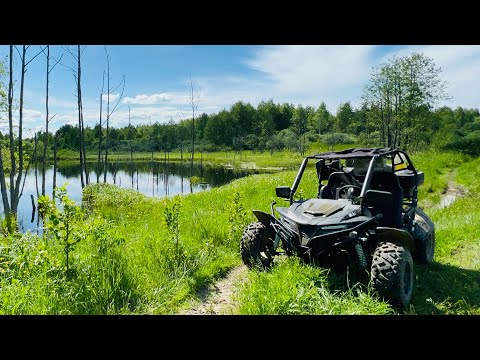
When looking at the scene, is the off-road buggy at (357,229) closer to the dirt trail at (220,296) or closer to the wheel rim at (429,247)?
the wheel rim at (429,247)

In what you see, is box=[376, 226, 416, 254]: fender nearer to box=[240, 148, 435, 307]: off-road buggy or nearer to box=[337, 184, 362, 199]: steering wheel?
box=[240, 148, 435, 307]: off-road buggy

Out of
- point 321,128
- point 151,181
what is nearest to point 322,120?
point 321,128

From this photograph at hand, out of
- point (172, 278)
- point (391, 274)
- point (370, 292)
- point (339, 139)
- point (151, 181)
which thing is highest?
point (339, 139)

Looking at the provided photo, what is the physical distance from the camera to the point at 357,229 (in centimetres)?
434

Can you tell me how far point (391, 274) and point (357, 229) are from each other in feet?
2.10

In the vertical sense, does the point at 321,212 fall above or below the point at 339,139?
below

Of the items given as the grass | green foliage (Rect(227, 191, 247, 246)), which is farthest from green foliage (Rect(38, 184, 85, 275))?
green foliage (Rect(227, 191, 247, 246))

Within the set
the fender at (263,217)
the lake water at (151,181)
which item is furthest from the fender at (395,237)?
the lake water at (151,181)

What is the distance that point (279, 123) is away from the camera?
219ft

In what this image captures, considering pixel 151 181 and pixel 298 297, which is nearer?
pixel 298 297

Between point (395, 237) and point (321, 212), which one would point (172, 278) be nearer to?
point (321, 212)

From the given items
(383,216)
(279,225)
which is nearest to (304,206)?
(279,225)

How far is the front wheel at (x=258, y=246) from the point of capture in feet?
17.4

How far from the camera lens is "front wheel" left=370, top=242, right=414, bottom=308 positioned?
4016 mm
